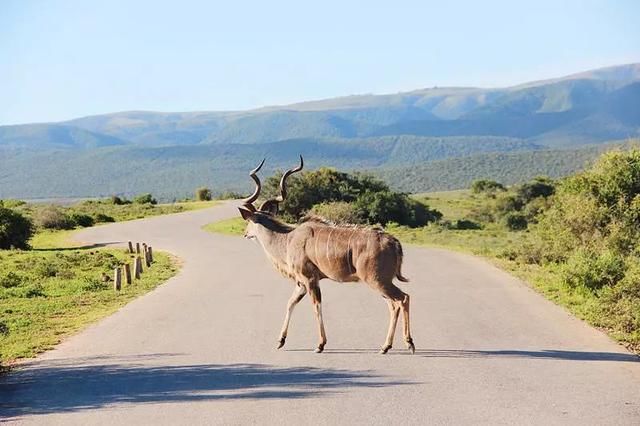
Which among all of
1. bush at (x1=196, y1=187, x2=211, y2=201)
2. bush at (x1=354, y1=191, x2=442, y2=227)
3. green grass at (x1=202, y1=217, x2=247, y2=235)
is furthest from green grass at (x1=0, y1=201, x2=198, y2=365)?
bush at (x1=196, y1=187, x2=211, y2=201)

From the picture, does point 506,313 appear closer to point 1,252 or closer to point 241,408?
point 241,408

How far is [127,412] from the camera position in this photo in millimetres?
8945

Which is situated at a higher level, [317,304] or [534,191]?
[317,304]

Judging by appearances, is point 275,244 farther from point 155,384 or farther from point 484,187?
point 484,187

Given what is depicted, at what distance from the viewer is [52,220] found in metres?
48.4

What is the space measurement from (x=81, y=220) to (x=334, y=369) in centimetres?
4315

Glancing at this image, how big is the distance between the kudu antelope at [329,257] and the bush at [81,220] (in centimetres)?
3972

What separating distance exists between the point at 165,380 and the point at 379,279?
10.4 ft

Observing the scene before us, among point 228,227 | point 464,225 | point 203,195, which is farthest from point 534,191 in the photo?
point 203,195

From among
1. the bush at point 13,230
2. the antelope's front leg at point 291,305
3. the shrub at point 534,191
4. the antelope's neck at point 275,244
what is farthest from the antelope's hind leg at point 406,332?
the shrub at point 534,191

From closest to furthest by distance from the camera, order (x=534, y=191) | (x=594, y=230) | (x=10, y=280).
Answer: (x=10, y=280) → (x=594, y=230) → (x=534, y=191)

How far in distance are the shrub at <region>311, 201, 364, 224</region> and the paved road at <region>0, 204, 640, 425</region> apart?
2048 centimetres

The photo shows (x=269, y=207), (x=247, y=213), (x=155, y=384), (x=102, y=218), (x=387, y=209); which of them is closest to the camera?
(x=155, y=384)

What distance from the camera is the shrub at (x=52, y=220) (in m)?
47.8
